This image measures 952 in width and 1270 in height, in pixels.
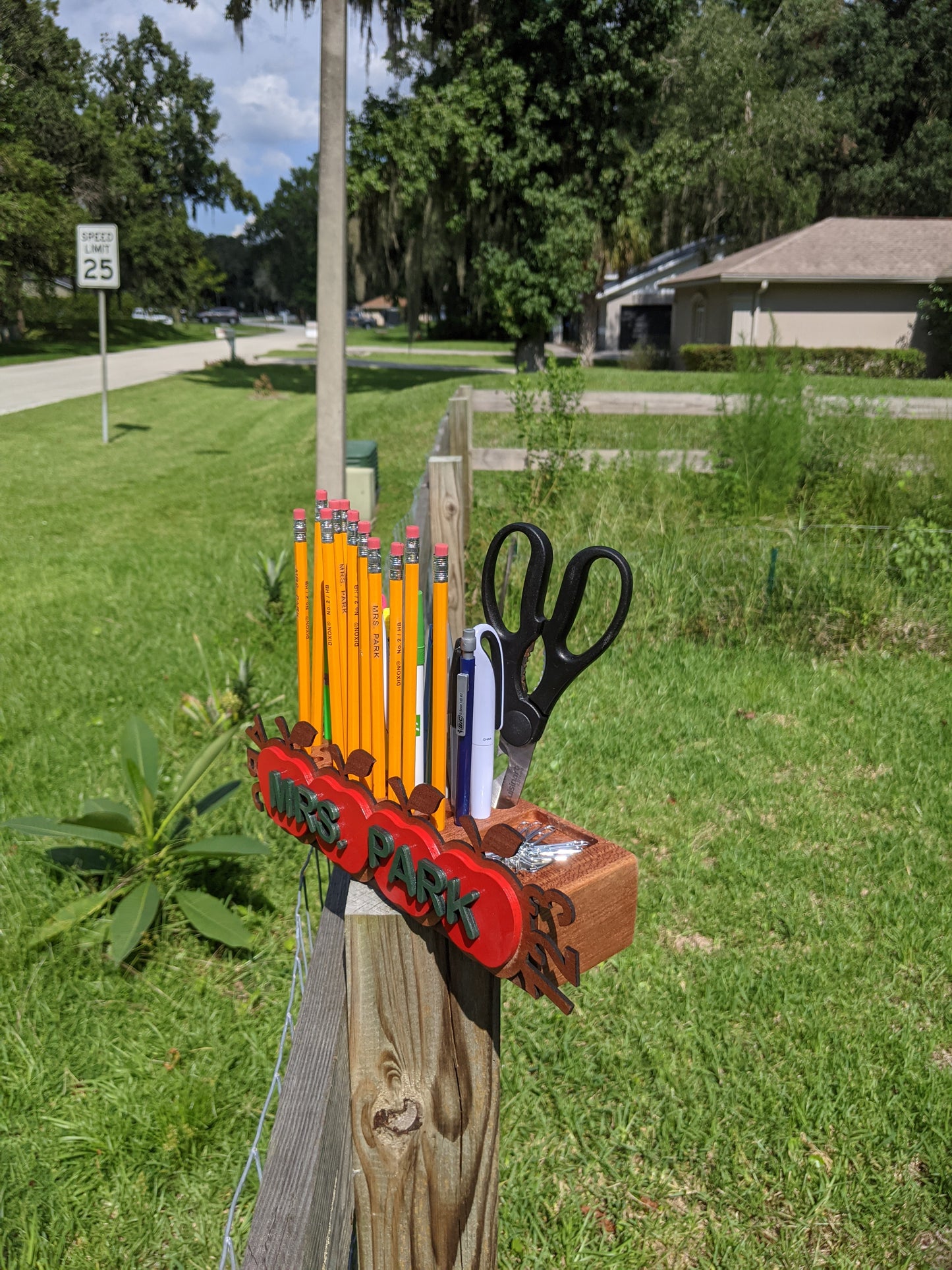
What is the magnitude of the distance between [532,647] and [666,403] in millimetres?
7435

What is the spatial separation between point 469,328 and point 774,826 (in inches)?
2127

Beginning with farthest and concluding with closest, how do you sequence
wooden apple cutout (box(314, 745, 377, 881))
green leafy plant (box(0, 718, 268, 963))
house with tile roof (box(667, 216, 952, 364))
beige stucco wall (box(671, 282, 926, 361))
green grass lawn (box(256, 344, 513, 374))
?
green grass lawn (box(256, 344, 513, 374)) < beige stucco wall (box(671, 282, 926, 361)) < house with tile roof (box(667, 216, 952, 364)) < green leafy plant (box(0, 718, 268, 963)) < wooden apple cutout (box(314, 745, 377, 881))

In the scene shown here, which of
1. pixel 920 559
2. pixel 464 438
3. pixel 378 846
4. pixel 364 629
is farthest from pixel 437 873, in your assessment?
pixel 464 438

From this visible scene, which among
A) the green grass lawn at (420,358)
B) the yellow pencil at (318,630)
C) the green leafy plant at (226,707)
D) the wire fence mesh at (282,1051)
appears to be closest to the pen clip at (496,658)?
the yellow pencil at (318,630)

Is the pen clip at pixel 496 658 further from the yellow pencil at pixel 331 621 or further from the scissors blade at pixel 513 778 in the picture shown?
the yellow pencil at pixel 331 621

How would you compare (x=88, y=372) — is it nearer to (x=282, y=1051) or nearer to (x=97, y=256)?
(x=97, y=256)

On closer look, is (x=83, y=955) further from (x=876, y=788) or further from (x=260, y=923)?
(x=876, y=788)

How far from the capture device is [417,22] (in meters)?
18.9

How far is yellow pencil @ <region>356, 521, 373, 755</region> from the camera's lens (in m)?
1.31

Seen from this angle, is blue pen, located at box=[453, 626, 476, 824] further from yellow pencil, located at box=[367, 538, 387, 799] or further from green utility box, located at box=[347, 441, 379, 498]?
green utility box, located at box=[347, 441, 379, 498]

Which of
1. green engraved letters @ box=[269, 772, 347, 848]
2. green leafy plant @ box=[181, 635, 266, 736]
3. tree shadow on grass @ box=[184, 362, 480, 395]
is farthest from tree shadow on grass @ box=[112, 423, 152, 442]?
green engraved letters @ box=[269, 772, 347, 848]

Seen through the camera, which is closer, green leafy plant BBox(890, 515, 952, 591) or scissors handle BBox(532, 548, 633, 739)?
scissors handle BBox(532, 548, 633, 739)

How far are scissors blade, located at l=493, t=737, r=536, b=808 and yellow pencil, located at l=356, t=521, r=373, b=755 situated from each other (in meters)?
0.21

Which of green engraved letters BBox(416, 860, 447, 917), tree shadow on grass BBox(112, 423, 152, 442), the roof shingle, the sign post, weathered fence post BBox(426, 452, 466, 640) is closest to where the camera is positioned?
green engraved letters BBox(416, 860, 447, 917)
